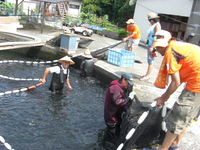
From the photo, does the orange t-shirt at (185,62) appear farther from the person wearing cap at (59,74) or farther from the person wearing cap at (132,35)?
the person wearing cap at (132,35)

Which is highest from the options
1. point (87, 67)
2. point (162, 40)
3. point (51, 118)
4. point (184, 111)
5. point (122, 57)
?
point (162, 40)

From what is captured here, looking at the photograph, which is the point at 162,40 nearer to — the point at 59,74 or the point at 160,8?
the point at 59,74

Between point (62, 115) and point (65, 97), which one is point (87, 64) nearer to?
point (65, 97)

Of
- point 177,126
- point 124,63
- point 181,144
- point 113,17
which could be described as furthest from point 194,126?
point 113,17

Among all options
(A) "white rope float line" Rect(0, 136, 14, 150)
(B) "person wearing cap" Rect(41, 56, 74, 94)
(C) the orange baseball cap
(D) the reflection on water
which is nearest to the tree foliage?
(D) the reflection on water

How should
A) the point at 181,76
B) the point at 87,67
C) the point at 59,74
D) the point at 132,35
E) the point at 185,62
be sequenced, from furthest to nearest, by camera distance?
1. the point at 87,67
2. the point at 132,35
3. the point at 59,74
4. the point at 181,76
5. the point at 185,62

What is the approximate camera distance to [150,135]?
15.4 feet

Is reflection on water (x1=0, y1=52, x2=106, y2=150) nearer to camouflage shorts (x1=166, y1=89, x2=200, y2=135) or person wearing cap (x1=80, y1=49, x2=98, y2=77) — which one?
person wearing cap (x1=80, y1=49, x2=98, y2=77)

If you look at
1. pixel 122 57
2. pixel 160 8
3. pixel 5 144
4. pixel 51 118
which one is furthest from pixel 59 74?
pixel 160 8

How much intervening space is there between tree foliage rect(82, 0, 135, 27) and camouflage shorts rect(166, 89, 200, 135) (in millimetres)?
27603

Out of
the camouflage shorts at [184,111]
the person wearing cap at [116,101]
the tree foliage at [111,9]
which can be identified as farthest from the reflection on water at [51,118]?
the tree foliage at [111,9]

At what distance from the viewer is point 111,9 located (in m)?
35.5

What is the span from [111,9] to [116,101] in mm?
32256

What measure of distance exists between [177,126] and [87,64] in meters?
6.53
